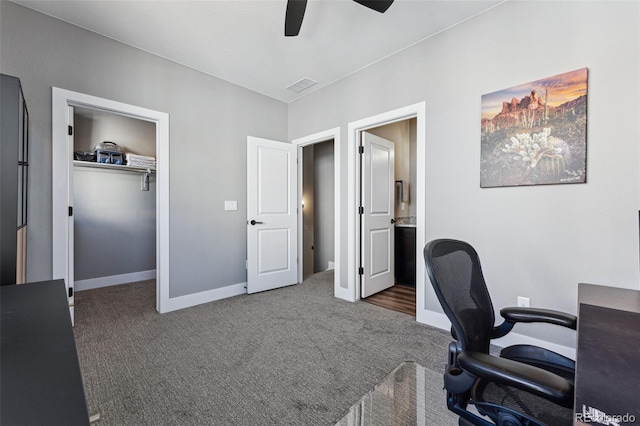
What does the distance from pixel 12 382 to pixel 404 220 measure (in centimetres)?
427

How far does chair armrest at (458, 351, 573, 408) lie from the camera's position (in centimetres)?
74

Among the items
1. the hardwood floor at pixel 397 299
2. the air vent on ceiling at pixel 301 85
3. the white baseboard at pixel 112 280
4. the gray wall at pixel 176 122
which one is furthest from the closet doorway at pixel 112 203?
the hardwood floor at pixel 397 299

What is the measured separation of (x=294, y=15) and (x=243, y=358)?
8.51ft

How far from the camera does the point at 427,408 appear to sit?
4.97ft

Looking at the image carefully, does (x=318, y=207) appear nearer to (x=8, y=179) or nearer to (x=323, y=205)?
(x=323, y=205)

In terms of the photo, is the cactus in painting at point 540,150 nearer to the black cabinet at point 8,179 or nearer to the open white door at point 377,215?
the open white door at point 377,215

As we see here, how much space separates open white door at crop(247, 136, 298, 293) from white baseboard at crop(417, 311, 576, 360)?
2.00 meters

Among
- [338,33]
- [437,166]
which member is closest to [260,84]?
[338,33]

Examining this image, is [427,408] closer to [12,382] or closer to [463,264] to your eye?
[463,264]

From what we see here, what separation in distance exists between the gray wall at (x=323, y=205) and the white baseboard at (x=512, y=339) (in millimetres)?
2898

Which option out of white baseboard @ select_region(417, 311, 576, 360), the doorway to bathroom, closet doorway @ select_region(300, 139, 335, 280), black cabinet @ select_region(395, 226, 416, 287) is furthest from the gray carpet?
closet doorway @ select_region(300, 139, 335, 280)

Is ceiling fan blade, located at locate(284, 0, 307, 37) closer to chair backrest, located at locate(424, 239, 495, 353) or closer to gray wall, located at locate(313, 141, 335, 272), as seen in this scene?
chair backrest, located at locate(424, 239, 495, 353)

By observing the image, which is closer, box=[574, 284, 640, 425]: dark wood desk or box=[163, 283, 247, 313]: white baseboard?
box=[574, 284, 640, 425]: dark wood desk

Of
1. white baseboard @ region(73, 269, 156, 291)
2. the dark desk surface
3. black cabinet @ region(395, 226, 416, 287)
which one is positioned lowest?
white baseboard @ region(73, 269, 156, 291)
